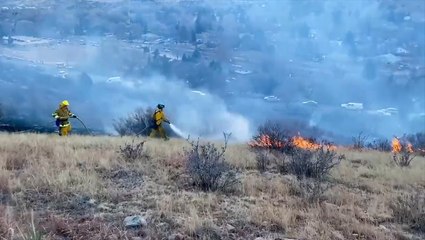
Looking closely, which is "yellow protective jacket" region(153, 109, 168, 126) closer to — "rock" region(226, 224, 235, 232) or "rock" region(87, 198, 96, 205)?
"rock" region(87, 198, 96, 205)

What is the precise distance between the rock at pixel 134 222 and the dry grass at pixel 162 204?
0.08 m

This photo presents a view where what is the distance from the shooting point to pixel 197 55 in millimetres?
82375

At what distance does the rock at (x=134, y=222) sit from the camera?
5.39m

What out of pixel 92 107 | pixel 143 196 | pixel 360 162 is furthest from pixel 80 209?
pixel 92 107

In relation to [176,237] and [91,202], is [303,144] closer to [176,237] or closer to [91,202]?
[91,202]

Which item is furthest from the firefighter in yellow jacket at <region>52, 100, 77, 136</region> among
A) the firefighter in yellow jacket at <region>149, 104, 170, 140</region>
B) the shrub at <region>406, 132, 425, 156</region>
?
the shrub at <region>406, 132, 425, 156</region>

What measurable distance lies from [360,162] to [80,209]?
8.41m

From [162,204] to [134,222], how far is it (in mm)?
664

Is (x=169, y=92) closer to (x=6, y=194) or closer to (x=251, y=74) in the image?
(x=251, y=74)

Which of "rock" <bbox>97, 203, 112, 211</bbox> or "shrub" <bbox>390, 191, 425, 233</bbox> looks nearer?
"rock" <bbox>97, 203, 112, 211</bbox>

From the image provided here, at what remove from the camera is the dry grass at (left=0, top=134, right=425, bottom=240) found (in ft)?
17.4

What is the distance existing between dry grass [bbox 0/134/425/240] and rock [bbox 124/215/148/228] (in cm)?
8

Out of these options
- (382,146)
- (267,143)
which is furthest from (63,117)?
(382,146)

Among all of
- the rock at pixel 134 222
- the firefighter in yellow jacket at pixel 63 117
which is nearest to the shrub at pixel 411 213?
the rock at pixel 134 222
